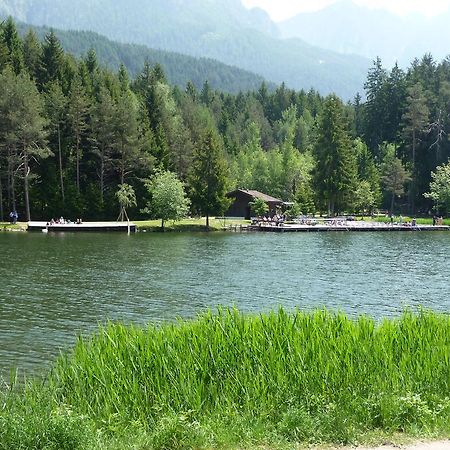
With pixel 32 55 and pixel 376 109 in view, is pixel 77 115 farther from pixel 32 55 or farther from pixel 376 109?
pixel 376 109

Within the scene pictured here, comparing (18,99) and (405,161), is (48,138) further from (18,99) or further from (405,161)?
(405,161)

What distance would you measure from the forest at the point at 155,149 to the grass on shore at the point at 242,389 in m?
64.3

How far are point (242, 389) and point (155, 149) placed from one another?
74.8 m

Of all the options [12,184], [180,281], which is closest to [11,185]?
[12,184]

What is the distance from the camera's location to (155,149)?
3265 inches

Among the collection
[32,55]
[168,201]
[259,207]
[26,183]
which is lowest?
[259,207]

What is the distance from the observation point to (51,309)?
24688 mm

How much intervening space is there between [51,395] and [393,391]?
18.2ft

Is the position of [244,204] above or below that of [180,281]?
above

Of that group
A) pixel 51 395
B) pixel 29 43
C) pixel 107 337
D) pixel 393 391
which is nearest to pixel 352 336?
pixel 393 391

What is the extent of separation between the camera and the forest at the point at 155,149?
76.8 m

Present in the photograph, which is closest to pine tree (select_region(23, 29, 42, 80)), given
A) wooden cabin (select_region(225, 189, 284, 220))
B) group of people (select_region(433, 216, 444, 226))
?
wooden cabin (select_region(225, 189, 284, 220))

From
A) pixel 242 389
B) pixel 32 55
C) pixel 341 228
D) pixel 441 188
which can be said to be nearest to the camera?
pixel 242 389

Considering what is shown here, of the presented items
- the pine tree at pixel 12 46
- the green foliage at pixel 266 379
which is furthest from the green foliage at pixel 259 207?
the green foliage at pixel 266 379
